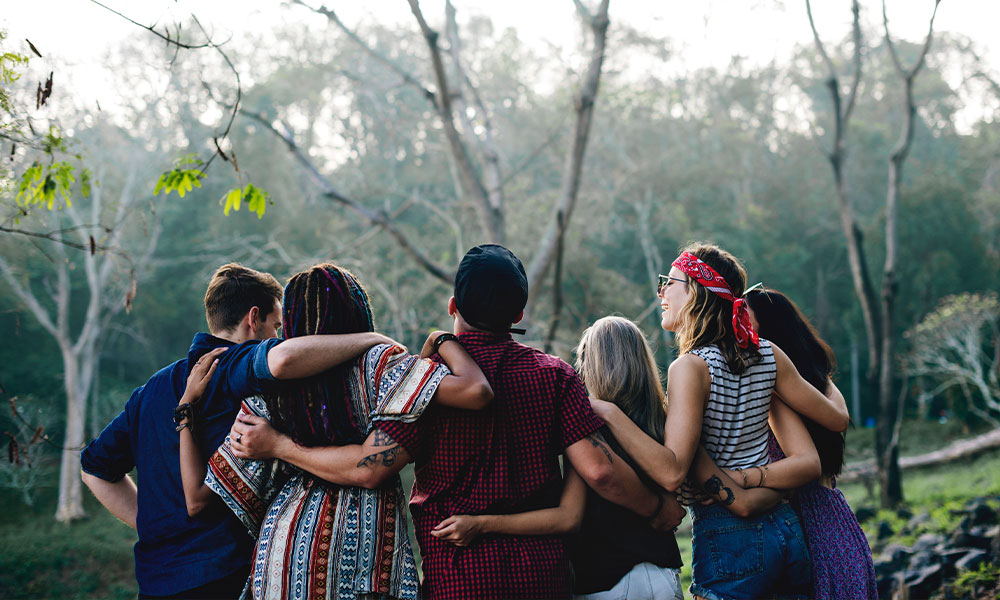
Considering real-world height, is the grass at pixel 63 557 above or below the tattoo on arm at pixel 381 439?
below

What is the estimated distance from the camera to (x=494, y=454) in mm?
1848

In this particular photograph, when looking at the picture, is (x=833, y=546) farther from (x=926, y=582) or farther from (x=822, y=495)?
(x=926, y=582)

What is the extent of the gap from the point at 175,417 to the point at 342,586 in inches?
27.0

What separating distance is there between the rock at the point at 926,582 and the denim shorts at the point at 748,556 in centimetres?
391

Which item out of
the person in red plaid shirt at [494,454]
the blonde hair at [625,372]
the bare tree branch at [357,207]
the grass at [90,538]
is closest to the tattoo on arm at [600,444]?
the person in red plaid shirt at [494,454]

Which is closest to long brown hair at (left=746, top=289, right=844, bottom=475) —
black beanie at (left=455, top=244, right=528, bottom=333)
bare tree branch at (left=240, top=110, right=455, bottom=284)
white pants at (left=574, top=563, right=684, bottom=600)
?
white pants at (left=574, top=563, right=684, bottom=600)

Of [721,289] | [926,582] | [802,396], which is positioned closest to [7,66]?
[721,289]

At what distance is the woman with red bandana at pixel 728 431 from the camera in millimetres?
2045

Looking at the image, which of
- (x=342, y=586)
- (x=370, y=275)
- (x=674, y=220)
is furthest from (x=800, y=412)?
(x=674, y=220)

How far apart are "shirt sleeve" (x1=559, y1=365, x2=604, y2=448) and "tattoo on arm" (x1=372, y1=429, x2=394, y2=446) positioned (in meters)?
0.43

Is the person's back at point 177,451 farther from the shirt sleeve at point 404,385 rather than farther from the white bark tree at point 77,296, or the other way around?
the white bark tree at point 77,296

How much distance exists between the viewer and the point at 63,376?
55.7 feet

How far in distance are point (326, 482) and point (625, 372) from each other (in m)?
0.88

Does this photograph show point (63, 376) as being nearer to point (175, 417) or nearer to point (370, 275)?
point (370, 275)
